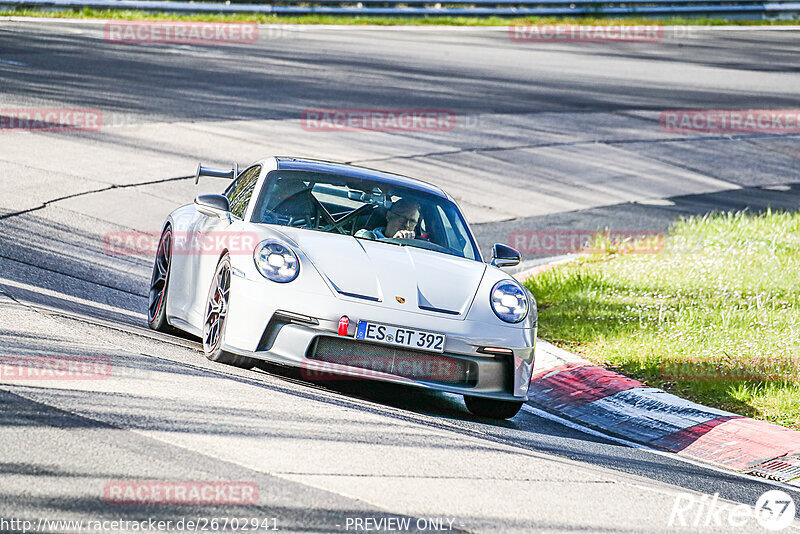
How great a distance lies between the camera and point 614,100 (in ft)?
73.3

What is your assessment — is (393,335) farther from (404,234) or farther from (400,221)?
(400,221)

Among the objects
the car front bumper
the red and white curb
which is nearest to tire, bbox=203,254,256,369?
the car front bumper

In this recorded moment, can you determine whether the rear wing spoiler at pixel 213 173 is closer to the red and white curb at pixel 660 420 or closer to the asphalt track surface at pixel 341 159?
the asphalt track surface at pixel 341 159

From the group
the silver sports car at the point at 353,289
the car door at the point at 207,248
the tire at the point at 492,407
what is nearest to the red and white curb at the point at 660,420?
the tire at the point at 492,407

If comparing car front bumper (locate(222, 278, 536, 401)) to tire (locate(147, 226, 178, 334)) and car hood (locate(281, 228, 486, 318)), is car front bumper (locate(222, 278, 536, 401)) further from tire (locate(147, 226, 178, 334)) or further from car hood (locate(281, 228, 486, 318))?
tire (locate(147, 226, 178, 334))

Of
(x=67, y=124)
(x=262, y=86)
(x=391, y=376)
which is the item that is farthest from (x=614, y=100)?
(x=391, y=376)

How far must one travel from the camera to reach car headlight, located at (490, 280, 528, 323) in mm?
6744

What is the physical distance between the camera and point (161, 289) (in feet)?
26.9

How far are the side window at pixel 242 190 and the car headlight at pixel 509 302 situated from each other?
1.80 m

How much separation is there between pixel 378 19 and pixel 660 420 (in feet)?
80.9

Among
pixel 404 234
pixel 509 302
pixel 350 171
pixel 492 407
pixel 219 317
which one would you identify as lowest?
pixel 492 407

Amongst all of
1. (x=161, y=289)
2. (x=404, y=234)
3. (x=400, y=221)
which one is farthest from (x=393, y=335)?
(x=161, y=289)

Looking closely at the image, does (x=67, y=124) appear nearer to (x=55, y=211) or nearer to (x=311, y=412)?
(x=55, y=211)

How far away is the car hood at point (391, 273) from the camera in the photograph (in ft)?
21.2
